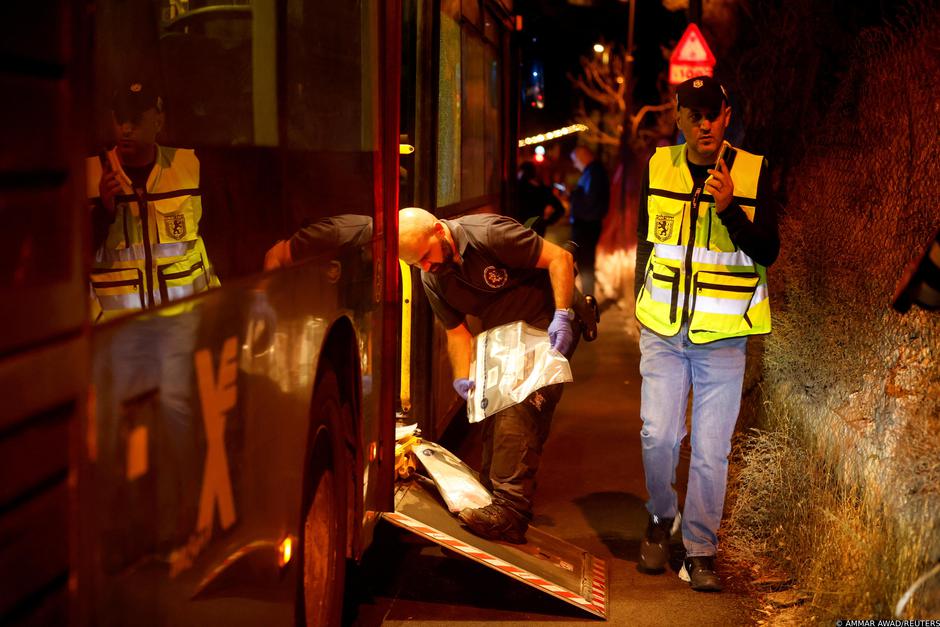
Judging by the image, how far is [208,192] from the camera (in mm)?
3512

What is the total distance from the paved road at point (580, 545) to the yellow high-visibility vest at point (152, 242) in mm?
1927

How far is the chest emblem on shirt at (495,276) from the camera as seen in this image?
5066 millimetres

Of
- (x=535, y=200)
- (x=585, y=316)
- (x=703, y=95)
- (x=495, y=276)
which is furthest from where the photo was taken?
(x=535, y=200)

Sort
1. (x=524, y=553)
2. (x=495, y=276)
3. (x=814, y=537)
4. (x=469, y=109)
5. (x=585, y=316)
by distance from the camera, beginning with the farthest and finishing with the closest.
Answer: (x=469, y=109) → (x=585, y=316) → (x=495, y=276) → (x=524, y=553) → (x=814, y=537)

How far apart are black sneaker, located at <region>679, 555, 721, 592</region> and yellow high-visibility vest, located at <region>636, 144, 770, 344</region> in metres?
0.98

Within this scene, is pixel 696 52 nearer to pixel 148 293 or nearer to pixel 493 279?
pixel 493 279

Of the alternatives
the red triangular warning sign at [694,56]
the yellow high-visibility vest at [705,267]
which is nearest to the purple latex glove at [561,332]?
the yellow high-visibility vest at [705,267]

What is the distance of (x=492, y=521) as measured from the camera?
4.86 metres

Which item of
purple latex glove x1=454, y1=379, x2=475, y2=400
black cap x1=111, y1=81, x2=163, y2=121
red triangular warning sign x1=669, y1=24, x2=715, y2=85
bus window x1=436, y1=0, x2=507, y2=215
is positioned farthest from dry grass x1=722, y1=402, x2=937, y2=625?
red triangular warning sign x1=669, y1=24, x2=715, y2=85

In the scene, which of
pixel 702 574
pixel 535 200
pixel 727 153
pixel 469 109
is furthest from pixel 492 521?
pixel 535 200

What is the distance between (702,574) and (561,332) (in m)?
1.23

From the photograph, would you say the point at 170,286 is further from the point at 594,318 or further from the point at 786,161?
the point at 786,161

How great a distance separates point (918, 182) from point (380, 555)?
3012 millimetres

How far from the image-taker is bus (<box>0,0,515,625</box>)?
175 cm
